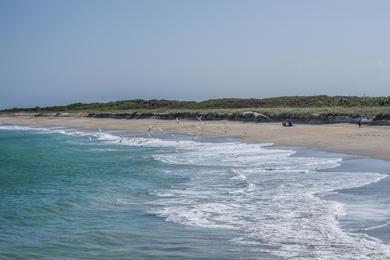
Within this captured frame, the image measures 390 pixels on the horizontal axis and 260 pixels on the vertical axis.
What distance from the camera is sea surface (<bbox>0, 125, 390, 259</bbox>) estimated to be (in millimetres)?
9586

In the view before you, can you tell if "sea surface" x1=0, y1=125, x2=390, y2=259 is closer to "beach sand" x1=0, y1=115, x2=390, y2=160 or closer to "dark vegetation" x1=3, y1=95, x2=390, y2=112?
"beach sand" x1=0, y1=115, x2=390, y2=160

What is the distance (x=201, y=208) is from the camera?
43.3 feet

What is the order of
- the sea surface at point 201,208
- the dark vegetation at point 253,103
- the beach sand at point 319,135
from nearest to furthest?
the sea surface at point 201,208, the beach sand at point 319,135, the dark vegetation at point 253,103

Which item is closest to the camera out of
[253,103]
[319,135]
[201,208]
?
[201,208]

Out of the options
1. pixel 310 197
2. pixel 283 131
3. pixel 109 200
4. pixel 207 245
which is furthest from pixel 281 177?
pixel 283 131

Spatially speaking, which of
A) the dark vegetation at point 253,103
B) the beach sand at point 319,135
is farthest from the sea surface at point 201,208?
the dark vegetation at point 253,103

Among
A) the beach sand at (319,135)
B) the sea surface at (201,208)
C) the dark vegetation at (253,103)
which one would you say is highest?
the dark vegetation at (253,103)

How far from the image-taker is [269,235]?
10.3 meters

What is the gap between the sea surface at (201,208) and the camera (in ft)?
31.4

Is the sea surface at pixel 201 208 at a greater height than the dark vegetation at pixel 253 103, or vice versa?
the dark vegetation at pixel 253 103

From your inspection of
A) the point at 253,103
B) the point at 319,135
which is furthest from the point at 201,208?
the point at 253,103

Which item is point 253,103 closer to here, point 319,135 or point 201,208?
point 319,135

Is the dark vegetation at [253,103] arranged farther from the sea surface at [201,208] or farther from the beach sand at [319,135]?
the sea surface at [201,208]

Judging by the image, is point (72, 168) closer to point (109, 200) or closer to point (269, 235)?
point (109, 200)
